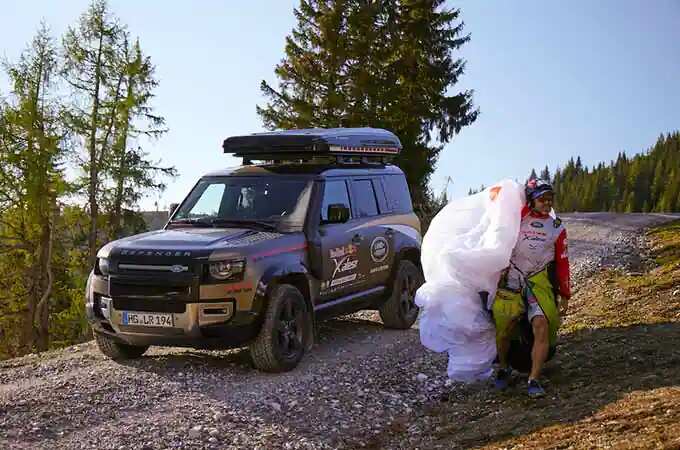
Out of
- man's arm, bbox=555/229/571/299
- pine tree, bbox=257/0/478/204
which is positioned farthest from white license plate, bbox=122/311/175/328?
Answer: pine tree, bbox=257/0/478/204

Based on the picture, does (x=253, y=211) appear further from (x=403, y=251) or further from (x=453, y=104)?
(x=453, y=104)

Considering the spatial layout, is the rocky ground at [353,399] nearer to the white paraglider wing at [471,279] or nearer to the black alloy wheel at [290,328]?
the black alloy wheel at [290,328]

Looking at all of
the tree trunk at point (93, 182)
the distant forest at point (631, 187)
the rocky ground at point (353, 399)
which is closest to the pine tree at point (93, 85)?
the tree trunk at point (93, 182)

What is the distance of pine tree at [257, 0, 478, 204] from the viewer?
27.3m

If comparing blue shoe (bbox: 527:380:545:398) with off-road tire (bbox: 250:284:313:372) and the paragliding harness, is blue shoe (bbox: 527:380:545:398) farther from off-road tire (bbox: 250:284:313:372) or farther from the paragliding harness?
off-road tire (bbox: 250:284:313:372)

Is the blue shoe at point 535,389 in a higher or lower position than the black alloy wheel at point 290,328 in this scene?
lower

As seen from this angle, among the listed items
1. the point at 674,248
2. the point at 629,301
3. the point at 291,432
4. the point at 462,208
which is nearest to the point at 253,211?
the point at 462,208

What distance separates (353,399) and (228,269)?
1.75 m

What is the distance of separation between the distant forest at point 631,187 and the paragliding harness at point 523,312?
120 metres

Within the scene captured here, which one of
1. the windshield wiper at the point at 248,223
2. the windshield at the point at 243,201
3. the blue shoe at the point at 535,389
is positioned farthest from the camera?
the windshield at the point at 243,201

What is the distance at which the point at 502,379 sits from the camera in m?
6.96

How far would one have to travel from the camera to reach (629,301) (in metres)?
9.98

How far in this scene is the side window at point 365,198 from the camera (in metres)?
9.36

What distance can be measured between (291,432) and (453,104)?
988 inches
